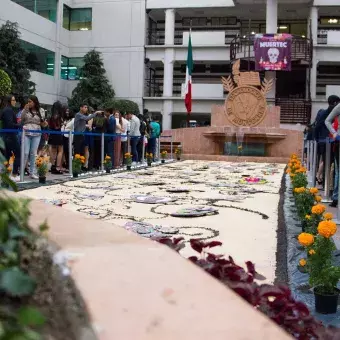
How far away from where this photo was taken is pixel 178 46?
78.3 ft

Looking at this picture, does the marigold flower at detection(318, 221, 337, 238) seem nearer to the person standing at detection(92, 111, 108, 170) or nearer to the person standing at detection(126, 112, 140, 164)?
the person standing at detection(92, 111, 108, 170)

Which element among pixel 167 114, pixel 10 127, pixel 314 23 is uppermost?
pixel 314 23

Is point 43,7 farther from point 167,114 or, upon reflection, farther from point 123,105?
point 167,114

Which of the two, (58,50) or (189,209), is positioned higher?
(58,50)

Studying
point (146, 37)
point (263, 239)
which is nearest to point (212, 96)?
point (146, 37)

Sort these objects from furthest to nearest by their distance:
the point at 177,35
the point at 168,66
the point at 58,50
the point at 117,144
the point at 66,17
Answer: the point at 177,35 → the point at 66,17 → the point at 168,66 → the point at 58,50 → the point at 117,144

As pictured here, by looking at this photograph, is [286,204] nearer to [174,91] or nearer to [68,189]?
[68,189]

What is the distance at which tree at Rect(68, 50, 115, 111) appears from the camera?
2233 cm

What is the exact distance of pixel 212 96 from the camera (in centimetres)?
2355

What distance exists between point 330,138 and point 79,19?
21772 millimetres

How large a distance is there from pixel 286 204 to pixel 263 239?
1.74m

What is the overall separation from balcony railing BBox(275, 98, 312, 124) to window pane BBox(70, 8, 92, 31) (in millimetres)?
9545

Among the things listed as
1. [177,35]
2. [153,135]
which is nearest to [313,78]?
[177,35]

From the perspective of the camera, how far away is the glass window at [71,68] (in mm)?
24516
